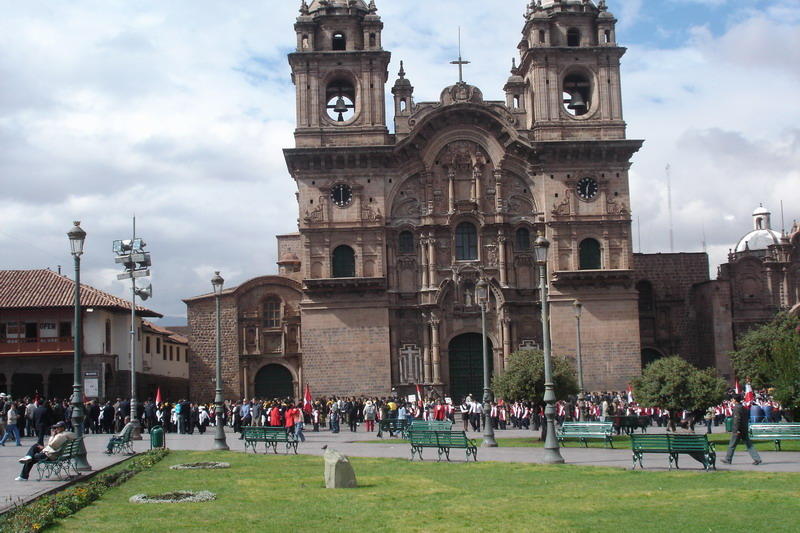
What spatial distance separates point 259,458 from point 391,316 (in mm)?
23728

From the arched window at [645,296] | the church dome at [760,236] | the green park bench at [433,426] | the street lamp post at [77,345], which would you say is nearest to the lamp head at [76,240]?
the street lamp post at [77,345]

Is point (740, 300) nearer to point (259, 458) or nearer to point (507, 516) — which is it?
point (259, 458)

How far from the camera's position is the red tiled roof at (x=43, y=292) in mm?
50094

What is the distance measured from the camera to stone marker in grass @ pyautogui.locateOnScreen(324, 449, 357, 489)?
60.7 feet

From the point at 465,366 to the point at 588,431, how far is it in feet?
68.2

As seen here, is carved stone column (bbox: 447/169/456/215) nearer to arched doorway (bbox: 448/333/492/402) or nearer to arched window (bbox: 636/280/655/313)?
arched doorway (bbox: 448/333/492/402)

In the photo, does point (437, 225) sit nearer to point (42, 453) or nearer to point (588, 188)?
point (588, 188)

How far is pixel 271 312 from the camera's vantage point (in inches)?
2039

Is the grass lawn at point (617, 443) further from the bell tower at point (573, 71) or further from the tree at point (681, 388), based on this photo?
the bell tower at point (573, 71)

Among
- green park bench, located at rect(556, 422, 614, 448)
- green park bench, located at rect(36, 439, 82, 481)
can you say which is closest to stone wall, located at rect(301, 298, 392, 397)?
green park bench, located at rect(556, 422, 614, 448)

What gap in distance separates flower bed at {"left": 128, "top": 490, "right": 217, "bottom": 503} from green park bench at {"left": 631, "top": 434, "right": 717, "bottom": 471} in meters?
9.25

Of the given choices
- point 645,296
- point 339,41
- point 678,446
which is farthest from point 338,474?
point 645,296

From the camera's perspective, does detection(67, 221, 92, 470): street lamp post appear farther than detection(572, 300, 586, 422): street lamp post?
No

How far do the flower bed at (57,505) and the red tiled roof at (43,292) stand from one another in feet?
100
